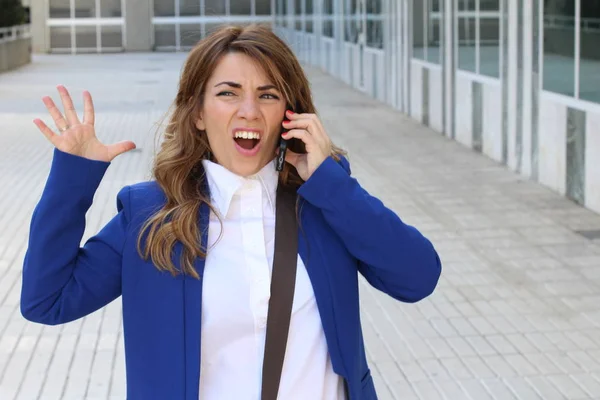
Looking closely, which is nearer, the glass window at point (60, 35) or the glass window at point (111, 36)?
the glass window at point (60, 35)

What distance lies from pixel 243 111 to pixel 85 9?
140 feet

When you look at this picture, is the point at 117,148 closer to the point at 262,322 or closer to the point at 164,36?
the point at 262,322

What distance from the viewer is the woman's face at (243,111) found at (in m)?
2.15

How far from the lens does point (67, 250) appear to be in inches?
82.0

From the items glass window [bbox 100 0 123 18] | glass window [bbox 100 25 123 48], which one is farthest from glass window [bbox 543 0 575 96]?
glass window [bbox 100 0 123 18]

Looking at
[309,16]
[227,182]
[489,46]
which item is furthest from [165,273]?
[309,16]

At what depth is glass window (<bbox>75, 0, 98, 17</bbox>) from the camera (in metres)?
43.2

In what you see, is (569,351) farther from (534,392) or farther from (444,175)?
(444,175)

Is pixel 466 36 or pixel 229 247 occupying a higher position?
pixel 466 36

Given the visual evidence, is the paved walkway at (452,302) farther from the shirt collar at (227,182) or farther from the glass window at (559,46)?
the glass window at (559,46)

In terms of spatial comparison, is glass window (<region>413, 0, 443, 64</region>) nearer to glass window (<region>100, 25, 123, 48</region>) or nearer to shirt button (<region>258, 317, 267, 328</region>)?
shirt button (<region>258, 317, 267, 328</region>)

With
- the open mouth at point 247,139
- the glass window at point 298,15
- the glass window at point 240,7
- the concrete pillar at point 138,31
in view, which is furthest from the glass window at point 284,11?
the open mouth at point 247,139

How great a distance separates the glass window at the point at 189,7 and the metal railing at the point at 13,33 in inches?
353

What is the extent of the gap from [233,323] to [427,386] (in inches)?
124
